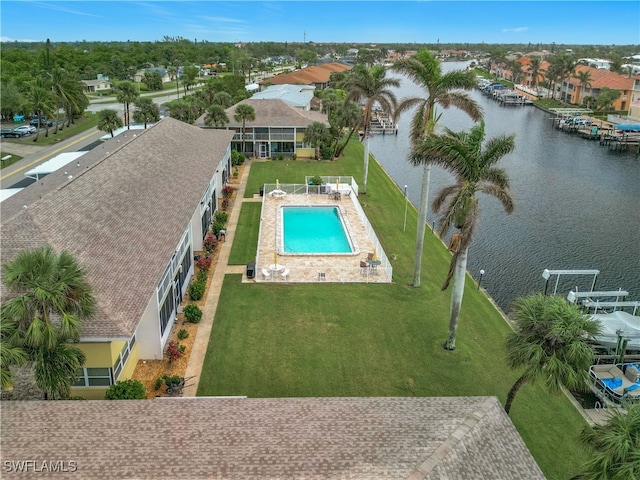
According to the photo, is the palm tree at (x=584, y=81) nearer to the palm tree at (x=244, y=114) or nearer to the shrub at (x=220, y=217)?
the palm tree at (x=244, y=114)

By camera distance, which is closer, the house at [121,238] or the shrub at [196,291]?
the house at [121,238]

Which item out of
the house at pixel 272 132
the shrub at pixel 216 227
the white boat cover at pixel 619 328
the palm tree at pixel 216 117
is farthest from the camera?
the house at pixel 272 132

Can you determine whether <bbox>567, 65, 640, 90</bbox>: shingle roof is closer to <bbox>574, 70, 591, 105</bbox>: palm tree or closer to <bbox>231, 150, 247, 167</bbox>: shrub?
<bbox>574, 70, 591, 105</bbox>: palm tree

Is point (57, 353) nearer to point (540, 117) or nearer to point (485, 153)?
point (485, 153)

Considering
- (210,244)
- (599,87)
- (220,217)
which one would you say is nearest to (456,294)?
(210,244)

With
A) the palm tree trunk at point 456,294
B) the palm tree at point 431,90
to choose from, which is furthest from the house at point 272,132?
the palm tree trunk at point 456,294

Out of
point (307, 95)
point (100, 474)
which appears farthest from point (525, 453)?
point (307, 95)
